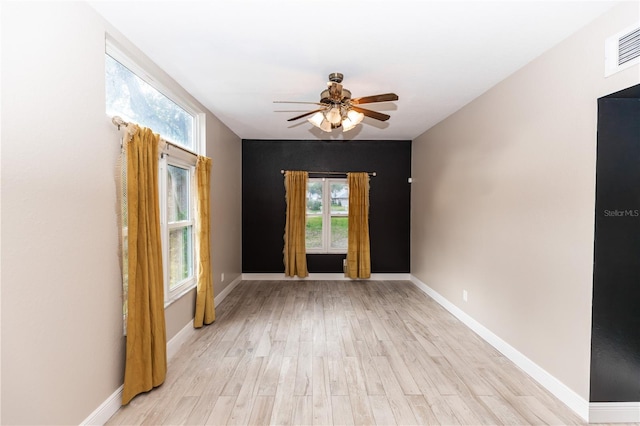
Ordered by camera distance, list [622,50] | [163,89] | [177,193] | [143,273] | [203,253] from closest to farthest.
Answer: [622,50], [143,273], [163,89], [177,193], [203,253]

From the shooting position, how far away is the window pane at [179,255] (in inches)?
115

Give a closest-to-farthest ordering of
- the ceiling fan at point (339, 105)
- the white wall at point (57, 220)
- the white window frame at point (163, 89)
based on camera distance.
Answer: the white wall at point (57, 220)
the white window frame at point (163, 89)
the ceiling fan at point (339, 105)

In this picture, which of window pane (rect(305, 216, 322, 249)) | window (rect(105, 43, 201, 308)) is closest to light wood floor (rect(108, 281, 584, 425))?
window (rect(105, 43, 201, 308))

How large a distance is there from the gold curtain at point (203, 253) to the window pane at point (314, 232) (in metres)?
2.37

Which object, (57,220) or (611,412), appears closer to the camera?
(57,220)

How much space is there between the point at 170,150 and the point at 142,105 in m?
0.44

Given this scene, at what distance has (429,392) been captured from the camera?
2158 millimetres

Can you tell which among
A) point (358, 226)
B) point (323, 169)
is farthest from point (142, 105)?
point (358, 226)

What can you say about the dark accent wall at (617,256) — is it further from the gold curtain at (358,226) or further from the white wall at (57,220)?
the gold curtain at (358,226)

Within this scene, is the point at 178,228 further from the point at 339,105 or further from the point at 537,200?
the point at 537,200

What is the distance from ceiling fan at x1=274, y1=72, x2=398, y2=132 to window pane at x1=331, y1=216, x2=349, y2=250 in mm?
2751

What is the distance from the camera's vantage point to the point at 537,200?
2305 mm

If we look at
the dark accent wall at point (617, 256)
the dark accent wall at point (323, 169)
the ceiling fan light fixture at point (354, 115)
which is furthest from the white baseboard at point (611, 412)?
the dark accent wall at point (323, 169)

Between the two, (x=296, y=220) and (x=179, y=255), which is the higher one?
(x=296, y=220)
